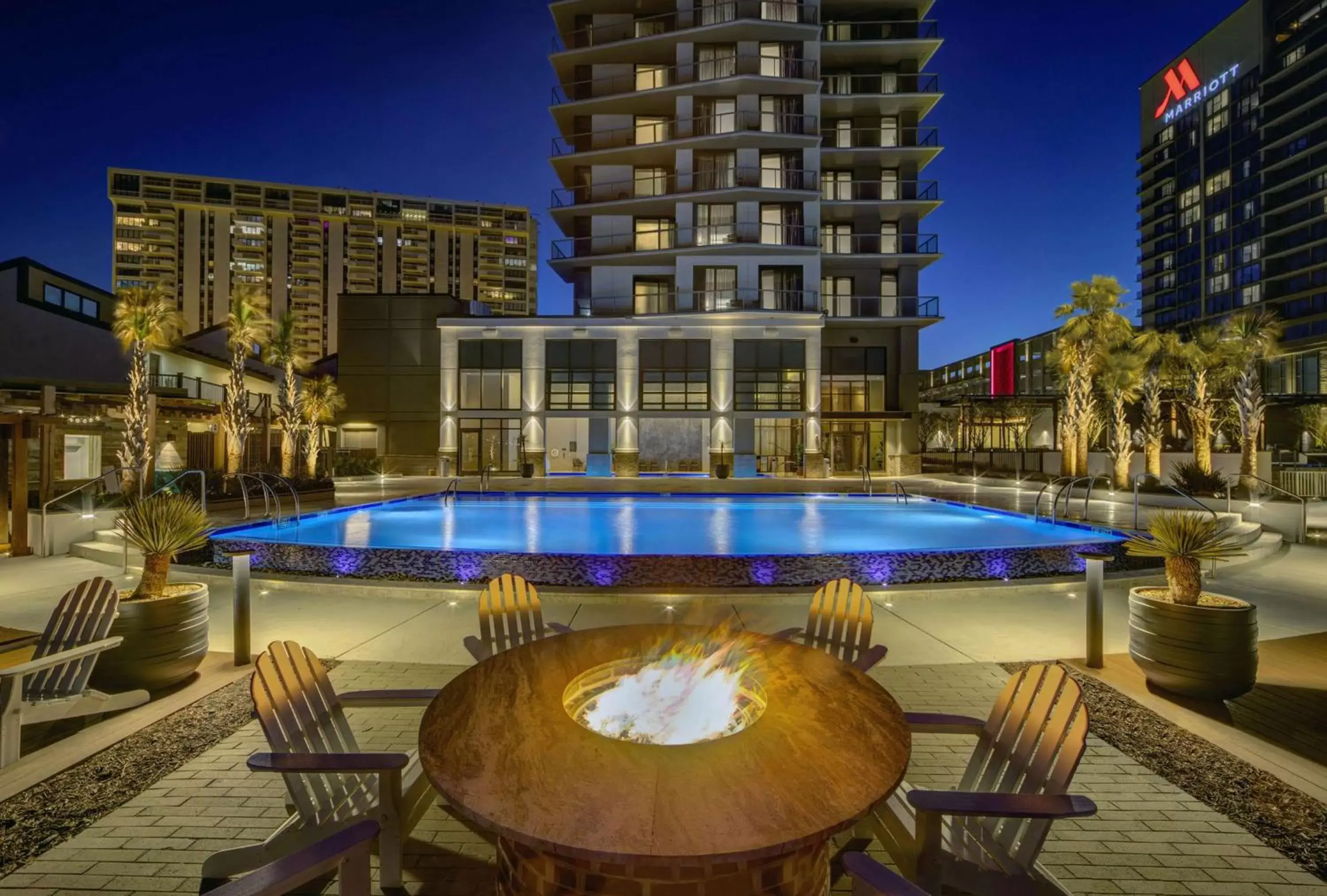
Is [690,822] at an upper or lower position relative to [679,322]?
lower

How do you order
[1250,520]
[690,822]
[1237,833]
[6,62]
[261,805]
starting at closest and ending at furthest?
[690,822] → [1237,833] → [261,805] → [1250,520] → [6,62]

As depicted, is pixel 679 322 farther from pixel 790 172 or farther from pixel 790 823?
pixel 790 823

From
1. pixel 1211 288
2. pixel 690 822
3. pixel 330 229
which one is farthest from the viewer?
pixel 330 229

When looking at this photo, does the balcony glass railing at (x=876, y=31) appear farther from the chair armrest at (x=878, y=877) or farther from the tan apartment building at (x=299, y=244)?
the tan apartment building at (x=299, y=244)

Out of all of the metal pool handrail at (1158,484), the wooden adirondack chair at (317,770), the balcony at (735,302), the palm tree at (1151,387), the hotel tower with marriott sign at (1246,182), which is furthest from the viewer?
the hotel tower with marriott sign at (1246,182)

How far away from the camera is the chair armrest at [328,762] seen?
209 cm

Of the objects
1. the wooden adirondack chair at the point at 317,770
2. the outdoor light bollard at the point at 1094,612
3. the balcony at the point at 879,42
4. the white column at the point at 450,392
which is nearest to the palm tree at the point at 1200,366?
the balcony at the point at 879,42

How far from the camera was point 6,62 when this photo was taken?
87812 mm

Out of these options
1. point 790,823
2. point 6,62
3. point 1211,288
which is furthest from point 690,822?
point 6,62

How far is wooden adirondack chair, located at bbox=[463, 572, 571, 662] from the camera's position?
3867 millimetres

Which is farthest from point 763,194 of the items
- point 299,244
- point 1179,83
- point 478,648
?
point 299,244

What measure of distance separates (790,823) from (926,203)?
3714cm

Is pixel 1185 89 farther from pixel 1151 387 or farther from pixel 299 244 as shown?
pixel 299 244

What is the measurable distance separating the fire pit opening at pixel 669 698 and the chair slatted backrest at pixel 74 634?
11.9 feet
